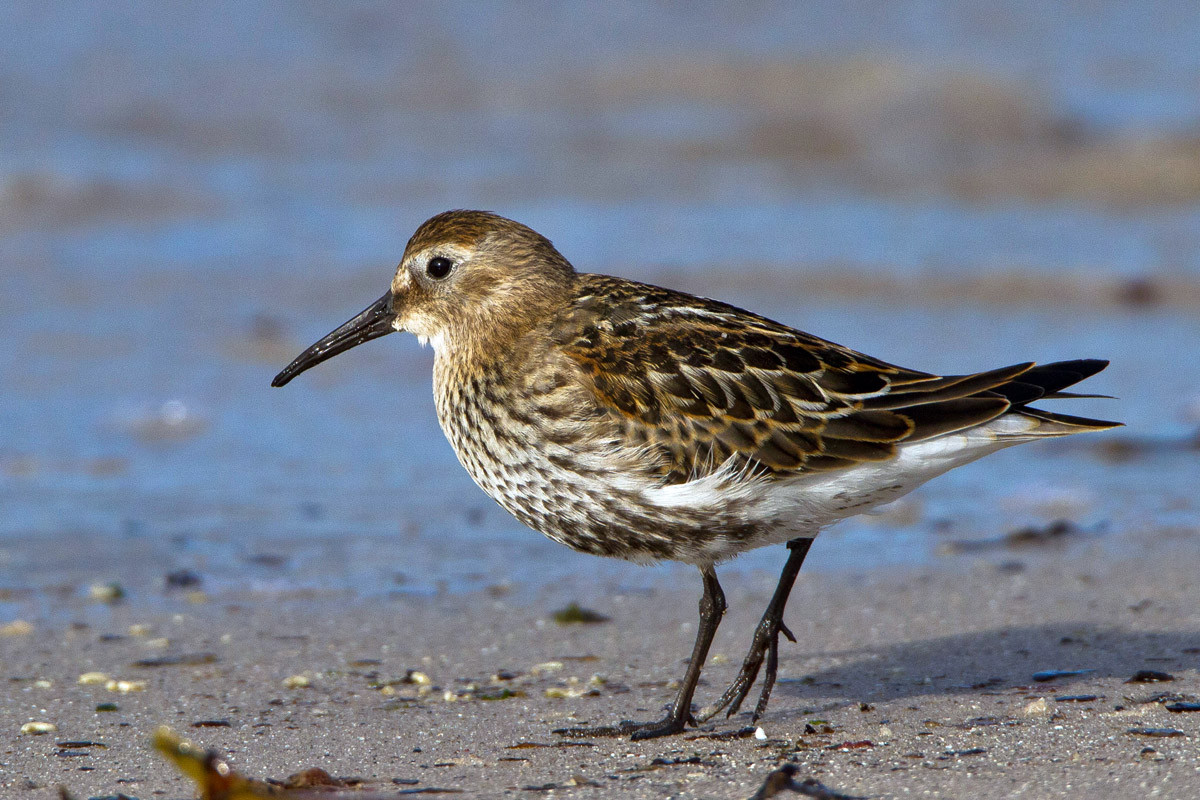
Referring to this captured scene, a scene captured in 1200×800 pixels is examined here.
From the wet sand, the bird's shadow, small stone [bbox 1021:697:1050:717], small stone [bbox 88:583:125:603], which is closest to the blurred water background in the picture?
small stone [bbox 88:583:125:603]

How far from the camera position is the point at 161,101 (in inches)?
593

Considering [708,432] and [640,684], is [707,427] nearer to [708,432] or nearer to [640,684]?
[708,432]

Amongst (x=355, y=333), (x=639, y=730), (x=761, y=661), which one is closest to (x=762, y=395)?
(x=761, y=661)

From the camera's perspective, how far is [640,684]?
5258mm

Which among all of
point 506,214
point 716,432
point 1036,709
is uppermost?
point 506,214

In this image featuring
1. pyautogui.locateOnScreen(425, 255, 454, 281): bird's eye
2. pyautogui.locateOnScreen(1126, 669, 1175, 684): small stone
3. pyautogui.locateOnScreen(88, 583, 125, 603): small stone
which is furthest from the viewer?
pyautogui.locateOnScreen(88, 583, 125, 603): small stone

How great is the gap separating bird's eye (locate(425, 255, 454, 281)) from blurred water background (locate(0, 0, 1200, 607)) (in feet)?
5.14

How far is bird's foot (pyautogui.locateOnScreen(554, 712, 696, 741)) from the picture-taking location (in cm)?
456

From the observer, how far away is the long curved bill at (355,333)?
18.4ft

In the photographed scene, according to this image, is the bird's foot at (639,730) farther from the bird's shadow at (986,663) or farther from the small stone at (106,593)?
the small stone at (106,593)

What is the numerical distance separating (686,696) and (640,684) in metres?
0.58

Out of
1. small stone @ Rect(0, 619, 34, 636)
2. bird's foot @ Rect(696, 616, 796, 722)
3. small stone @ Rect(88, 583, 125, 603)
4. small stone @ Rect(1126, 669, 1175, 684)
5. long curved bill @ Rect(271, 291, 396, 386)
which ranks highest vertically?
long curved bill @ Rect(271, 291, 396, 386)

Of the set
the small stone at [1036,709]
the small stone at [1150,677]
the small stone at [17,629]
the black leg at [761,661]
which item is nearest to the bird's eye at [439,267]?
the black leg at [761,661]

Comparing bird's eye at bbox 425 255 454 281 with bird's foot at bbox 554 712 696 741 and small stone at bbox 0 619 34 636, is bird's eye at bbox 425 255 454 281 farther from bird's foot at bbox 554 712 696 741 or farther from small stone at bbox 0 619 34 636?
small stone at bbox 0 619 34 636
